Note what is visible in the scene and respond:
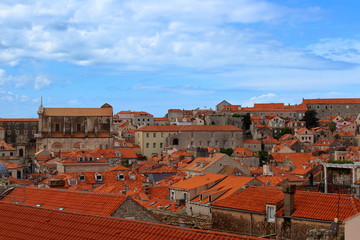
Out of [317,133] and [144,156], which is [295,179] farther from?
[317,133]

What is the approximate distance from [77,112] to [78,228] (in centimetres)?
9179

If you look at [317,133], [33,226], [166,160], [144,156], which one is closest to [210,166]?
[166,160]

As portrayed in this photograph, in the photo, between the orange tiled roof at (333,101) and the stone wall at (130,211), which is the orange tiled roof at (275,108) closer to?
the orange tiled roof at (333,101)

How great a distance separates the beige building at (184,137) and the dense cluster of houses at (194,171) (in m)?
0.20

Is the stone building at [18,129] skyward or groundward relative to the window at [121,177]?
skyward

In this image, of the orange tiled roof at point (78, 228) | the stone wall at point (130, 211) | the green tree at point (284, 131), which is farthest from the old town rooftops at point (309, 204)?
the green tree at point (284, 131)

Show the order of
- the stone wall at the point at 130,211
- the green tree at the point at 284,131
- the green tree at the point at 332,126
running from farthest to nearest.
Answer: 1. the green tree at the point at 284,131
2. the green tree at the point at 332,126
3. the stone wall at the point at 130,211

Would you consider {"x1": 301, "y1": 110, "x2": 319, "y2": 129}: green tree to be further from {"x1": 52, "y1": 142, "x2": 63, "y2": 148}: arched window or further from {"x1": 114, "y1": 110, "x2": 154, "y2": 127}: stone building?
{"x1": 52, "y1": 142, "x2": 63, "y2": 148}: arched window

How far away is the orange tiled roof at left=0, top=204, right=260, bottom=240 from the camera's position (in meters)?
11.6

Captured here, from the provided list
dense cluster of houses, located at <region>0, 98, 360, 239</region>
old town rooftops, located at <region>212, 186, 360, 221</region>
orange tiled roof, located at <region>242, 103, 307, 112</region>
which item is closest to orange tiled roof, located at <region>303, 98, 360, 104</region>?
dense cluster of houses, located at <region>0, 98, 360, 239</region>

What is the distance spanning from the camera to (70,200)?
59.6 feet

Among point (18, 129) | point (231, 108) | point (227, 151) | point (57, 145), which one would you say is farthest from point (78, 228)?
point (231, 108)

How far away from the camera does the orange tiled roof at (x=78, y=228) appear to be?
11.6m

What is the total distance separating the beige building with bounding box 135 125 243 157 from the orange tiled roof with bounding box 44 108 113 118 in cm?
777
